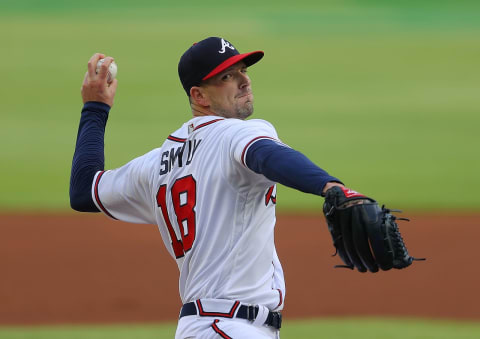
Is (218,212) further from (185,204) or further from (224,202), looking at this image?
(185,204)

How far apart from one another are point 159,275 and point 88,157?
5466mm

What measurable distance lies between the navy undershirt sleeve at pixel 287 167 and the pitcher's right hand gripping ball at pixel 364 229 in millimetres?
56

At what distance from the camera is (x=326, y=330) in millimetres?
6492

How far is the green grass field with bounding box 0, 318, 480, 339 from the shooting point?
6.31m

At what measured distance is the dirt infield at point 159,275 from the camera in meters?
7.32

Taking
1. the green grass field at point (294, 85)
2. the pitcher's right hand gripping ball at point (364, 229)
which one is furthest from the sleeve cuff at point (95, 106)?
the green grass field at point (294, 85)

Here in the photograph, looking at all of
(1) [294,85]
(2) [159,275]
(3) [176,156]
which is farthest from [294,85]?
(3) [176,156]

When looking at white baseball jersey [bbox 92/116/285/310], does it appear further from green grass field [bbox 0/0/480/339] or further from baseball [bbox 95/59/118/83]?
green grass field [bbox 0/0/480/339]

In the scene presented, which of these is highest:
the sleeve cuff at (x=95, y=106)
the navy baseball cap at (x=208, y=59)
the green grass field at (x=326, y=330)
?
the navy baseball cap at (x=208, y=59)

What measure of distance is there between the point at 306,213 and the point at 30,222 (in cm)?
383

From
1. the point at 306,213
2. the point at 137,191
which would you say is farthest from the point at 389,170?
the point at 137,191

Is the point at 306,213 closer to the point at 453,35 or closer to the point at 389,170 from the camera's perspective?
the point at 389,170

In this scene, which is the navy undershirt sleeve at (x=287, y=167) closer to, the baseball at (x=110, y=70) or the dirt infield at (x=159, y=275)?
the baseball at (x=110, y=70)

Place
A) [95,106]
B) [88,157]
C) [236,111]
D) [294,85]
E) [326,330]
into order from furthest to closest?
[294,85], [326,330], [95,106], [88,157], [236,111]
